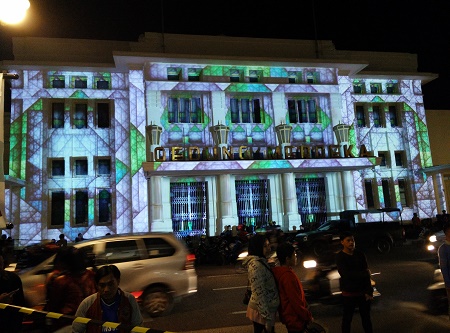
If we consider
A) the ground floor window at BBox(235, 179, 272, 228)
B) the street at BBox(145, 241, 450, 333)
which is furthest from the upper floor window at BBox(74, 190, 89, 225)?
the street at BBox(145, 241, 450, 333)

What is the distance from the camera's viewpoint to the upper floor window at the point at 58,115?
25694 millimetres

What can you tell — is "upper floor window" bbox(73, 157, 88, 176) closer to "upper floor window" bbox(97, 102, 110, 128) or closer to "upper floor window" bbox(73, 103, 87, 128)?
"upper floor window" bbox(73, 103, 87, 128)

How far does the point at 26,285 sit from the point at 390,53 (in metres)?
31.5

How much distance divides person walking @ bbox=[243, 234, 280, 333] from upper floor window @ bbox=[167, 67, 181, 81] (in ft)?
72.3

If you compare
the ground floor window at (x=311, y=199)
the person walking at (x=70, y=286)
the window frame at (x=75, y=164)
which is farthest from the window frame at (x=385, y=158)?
the person walking at (x=70, y=286)

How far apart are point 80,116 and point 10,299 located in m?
23.1

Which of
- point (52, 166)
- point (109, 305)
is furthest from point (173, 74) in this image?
point (109, 305)

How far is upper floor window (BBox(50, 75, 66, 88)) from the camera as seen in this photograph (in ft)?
85.1

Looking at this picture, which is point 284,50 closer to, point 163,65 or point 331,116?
point 331,116

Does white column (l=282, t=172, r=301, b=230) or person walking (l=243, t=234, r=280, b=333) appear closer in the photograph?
person walking (l=243, t=234, r=280, b=333)

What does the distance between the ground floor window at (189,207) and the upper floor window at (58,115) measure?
821 centimetres

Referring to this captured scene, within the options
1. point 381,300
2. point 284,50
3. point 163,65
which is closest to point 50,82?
point 163,65

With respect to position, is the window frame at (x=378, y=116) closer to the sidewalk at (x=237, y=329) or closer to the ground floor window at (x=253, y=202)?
the ground floor window at (x=253, y=202)

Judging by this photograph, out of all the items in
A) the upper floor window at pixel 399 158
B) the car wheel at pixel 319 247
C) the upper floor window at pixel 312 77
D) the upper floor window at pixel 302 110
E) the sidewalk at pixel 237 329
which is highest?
the upper floor window at pixel 312 77
